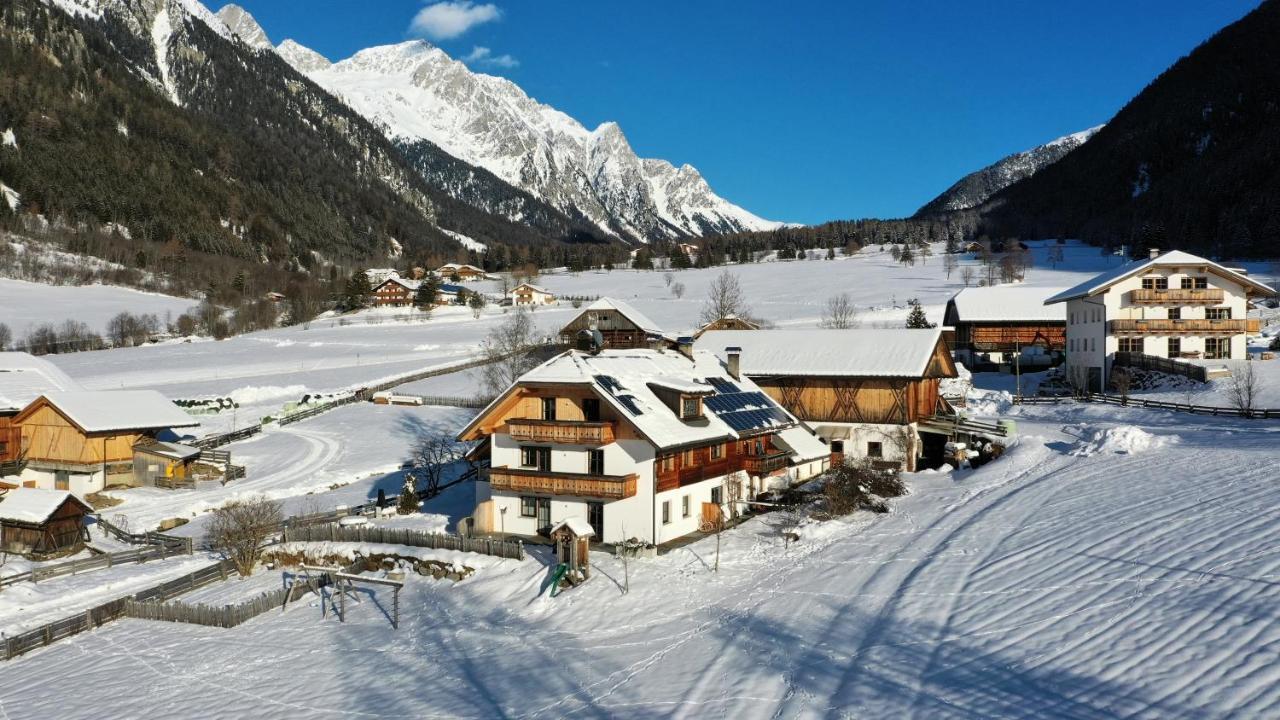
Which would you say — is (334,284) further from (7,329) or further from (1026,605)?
(1026,605)

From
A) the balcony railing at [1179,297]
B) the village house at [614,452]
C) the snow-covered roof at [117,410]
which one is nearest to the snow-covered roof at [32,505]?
the snow-covered roof at [117,410]

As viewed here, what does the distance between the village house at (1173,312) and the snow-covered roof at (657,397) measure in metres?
30.1

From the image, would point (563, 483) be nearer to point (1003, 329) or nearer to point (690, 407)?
point (690, 407)

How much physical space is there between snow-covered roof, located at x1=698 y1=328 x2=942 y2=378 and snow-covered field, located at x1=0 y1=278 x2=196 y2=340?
125681 mm

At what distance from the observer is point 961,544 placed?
88.5 feet

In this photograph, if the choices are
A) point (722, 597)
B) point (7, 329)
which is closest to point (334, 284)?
point (7, 329)

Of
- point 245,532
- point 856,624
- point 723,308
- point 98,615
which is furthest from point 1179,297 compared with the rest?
point 98,615

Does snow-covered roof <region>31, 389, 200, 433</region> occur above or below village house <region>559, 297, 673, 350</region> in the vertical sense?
below

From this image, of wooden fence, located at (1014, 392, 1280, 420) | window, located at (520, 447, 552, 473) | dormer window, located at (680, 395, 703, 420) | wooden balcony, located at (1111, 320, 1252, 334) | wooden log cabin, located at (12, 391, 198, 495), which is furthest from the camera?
wooden balcony, located at (1111, 320, 1252, 334)

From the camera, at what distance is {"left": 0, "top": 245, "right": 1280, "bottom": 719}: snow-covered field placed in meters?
17.3

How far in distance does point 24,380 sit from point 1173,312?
80.2 meters

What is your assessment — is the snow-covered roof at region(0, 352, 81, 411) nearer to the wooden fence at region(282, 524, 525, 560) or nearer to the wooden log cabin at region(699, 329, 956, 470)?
the wooden fence at region(282, 524, 525, 560)

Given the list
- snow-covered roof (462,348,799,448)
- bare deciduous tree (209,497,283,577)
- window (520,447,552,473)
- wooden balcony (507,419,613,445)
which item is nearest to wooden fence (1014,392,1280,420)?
snow-covered roof (462,348,799,448)

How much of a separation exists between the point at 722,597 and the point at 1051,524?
37.2 feet
